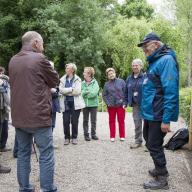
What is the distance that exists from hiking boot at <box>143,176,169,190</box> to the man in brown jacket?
1.36 m

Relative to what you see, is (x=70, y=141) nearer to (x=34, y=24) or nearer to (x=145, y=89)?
(x=145, y=89)

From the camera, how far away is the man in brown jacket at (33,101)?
5312 millimetres

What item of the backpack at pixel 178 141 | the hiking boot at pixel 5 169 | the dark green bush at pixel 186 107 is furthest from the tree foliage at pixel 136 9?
the hiking boot at pixel 5 169

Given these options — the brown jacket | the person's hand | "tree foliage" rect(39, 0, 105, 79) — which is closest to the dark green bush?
the person's hand

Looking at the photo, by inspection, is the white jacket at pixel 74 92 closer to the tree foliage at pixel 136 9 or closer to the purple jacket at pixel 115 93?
the purple jacket at pixel 115 93

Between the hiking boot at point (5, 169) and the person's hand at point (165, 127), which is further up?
the person's hand at point (165, 127)

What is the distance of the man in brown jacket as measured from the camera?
5.31 meters

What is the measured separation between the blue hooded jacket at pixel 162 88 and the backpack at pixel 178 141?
3.01 meters

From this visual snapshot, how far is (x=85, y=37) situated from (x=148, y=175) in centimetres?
2125

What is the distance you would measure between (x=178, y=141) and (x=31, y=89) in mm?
4594

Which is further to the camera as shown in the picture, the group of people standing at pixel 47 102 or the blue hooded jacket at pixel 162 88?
the blue hooded jacket at pixel 162 88

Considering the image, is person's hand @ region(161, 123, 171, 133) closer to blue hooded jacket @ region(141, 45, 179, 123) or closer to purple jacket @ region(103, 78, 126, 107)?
blue hooded jacket @ region(141, 45, 179, 123)

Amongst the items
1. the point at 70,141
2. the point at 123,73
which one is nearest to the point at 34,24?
the point at 123,73

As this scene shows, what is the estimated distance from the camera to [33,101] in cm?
531
